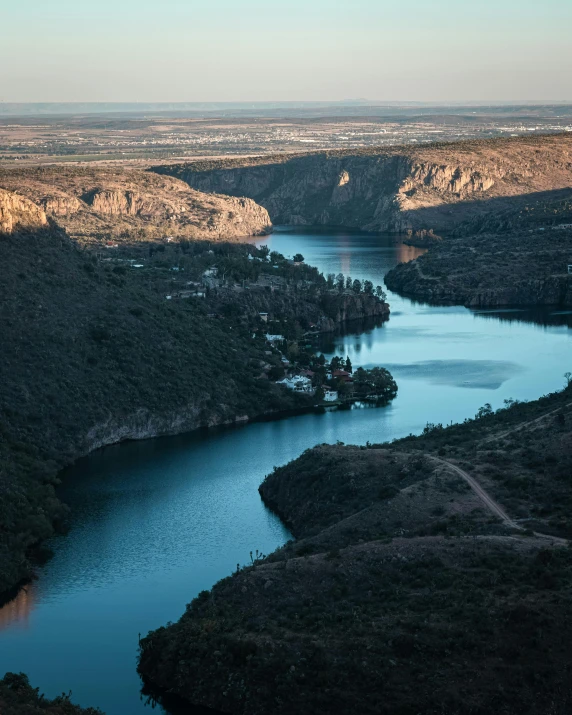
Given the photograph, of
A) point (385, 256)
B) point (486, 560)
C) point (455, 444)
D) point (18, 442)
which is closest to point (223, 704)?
point (486, 560)

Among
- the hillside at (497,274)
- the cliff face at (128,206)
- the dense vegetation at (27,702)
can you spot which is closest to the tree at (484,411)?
the dense vegetation at (27,702)

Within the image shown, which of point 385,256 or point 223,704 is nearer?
point 223,704

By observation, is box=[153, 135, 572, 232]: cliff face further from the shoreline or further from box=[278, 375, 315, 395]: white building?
the shoreline

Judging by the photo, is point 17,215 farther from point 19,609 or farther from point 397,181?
point 397,181

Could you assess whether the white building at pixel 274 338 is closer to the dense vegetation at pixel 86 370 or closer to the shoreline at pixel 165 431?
the dense vegetation at pixel 86 370

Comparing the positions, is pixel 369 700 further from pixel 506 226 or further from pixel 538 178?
pixel 538 178

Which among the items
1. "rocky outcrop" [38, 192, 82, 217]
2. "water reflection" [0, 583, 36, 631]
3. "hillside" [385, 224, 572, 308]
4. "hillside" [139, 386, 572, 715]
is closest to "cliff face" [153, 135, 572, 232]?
"hillside" [385, 224, 572, 308]
